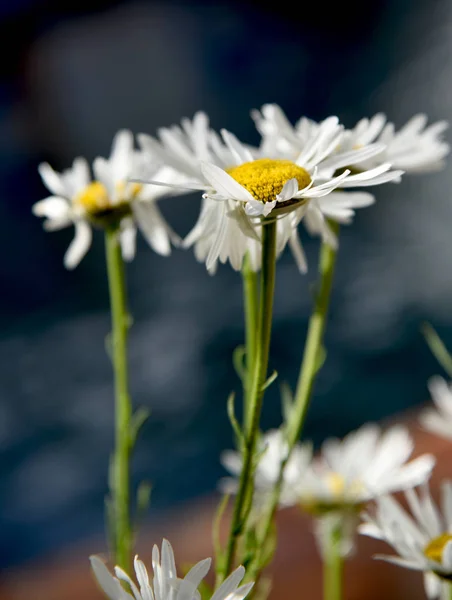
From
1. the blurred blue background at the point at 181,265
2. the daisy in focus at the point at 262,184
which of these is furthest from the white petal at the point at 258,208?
the blurred blue background at the point at 181,265

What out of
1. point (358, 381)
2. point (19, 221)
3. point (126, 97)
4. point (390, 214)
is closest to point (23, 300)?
point (19, 221)

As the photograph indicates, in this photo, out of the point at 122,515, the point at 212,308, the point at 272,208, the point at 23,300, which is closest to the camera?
the point at 272,208

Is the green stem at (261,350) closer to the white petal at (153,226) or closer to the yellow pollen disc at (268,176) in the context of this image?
the yellow pollen disc at (268,176)

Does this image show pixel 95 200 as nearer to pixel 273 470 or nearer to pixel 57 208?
pixel 57 208

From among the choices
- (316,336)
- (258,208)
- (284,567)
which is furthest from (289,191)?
(284,567)

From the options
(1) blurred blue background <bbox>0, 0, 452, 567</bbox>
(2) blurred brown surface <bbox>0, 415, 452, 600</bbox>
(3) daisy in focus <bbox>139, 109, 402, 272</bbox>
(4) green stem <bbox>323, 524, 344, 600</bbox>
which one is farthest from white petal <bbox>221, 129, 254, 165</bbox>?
(1) blurred blue background <bbox>0, 0, 452, 567</bbox>

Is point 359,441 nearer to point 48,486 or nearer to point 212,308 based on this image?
point 48,486
